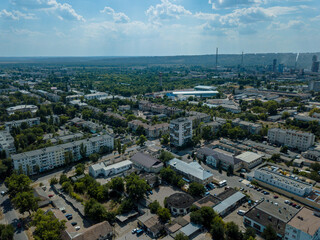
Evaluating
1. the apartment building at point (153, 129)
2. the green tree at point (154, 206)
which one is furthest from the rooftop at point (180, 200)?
the apartment building at point (153, 129)

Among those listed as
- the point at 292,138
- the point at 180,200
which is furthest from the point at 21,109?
the point at 292,138

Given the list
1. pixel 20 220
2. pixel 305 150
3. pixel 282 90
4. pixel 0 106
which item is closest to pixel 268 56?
pixel 282 90

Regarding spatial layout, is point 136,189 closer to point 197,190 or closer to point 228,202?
point 197,190

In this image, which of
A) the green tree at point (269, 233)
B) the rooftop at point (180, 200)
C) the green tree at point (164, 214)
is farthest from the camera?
the rooftop at point (180, 200)

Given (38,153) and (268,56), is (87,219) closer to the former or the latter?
(38,153)

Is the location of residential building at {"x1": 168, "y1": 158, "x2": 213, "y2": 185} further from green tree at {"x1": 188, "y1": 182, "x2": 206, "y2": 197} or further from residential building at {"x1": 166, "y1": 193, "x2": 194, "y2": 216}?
residential building at {"x1": 166, "y1": 193, "x2": 194, "y2": 216}

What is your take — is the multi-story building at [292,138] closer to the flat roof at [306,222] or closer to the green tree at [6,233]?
the flat roof at [306,222]
